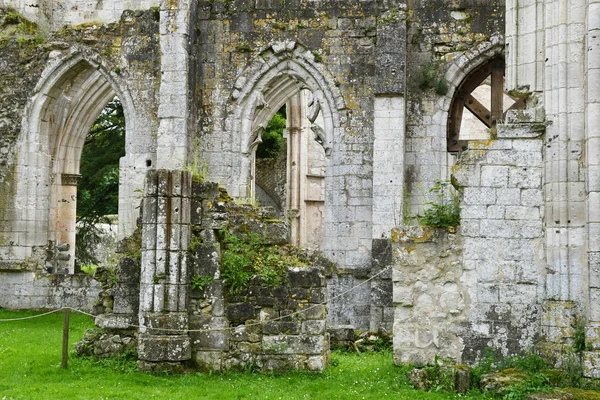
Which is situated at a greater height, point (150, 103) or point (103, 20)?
point (103, 20)

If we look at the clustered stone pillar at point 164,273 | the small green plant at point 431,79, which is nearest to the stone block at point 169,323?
the clustered stone pillar at point 164,273

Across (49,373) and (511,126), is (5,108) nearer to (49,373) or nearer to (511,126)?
(49,373)

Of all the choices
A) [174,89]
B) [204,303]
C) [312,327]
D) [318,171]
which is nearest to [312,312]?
[312,327]

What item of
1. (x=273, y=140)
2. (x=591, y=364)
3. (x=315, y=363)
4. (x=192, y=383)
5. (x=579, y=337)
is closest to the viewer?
(x=591, y=364)

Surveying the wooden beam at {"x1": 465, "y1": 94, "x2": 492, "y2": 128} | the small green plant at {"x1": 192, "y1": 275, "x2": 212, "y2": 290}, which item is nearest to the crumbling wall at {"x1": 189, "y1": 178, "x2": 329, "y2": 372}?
the small green plant at {"x1": 192, "y1": 275, "x2": 212, "y2": 290}

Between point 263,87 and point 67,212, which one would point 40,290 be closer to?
point 67,212

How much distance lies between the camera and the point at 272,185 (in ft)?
79.0

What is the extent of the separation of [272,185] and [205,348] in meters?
15.1

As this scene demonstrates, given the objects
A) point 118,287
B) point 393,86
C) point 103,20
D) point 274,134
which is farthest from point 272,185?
point 118,287

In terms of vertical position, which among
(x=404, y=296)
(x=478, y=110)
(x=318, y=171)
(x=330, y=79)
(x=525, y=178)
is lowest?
(x=404, y=296)

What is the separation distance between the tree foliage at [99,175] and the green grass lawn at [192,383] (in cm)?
1163

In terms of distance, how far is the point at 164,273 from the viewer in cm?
909

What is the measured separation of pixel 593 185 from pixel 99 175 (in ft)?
51.0

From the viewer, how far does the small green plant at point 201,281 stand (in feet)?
30.1
